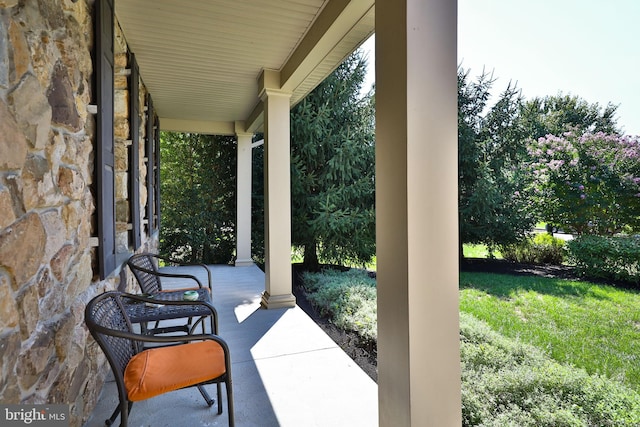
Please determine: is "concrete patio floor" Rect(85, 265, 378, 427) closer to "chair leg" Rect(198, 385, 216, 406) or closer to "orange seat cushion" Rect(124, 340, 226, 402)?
"chair leg" Rect(198, 385, 216, 406)

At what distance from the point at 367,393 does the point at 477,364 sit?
1063 millimetres

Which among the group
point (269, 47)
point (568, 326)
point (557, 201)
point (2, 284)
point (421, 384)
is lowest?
point (568, 326)

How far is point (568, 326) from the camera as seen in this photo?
12.9 ft

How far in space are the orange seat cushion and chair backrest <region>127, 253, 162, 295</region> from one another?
95 cm

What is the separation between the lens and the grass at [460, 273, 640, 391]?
3.10m

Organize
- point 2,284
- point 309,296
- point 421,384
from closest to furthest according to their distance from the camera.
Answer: point 2,284
point 421,384
point 309,296

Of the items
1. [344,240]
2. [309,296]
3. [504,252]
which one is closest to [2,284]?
[309,296]

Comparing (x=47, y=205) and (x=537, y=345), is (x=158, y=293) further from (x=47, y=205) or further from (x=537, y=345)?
(x=537, y=345)

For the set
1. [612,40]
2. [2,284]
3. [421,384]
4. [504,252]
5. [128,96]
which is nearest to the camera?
[2,284]

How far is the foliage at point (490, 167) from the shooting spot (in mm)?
7246

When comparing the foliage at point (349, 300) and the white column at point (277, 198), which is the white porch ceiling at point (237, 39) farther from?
the foliage at point (349, 300)

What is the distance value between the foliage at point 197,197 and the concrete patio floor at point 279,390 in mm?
4057

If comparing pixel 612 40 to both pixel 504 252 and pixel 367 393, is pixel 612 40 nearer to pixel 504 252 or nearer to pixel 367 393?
pixel 504 252

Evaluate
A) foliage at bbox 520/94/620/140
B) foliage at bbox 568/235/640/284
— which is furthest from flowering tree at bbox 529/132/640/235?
foliage at bbox 520/94/620/140
